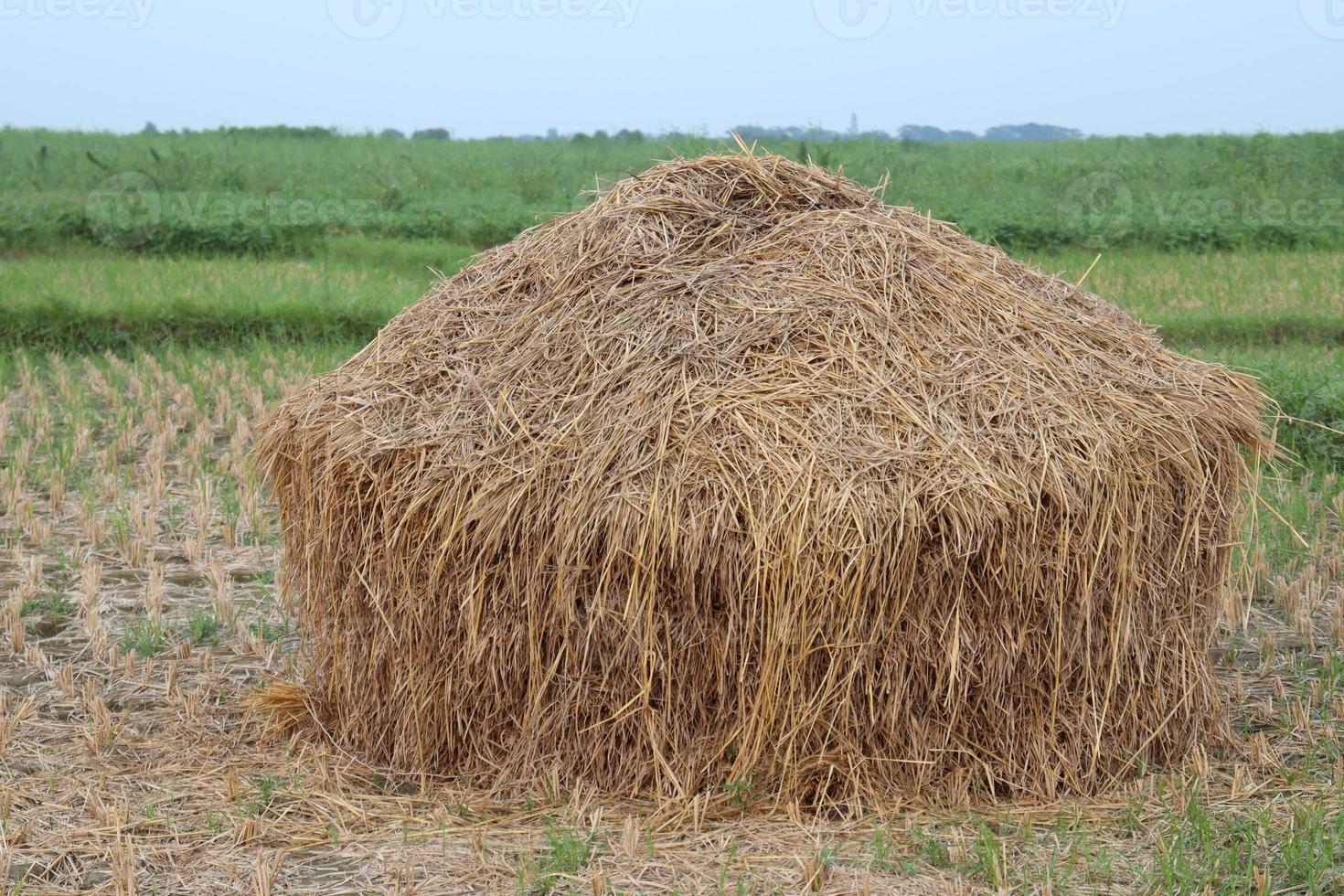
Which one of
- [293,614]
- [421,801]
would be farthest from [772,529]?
[293,614]

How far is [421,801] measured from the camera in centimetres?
323

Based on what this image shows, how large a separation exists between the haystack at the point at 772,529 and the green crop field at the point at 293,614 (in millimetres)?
173

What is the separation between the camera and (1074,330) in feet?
12.1

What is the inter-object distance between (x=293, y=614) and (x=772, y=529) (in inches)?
100

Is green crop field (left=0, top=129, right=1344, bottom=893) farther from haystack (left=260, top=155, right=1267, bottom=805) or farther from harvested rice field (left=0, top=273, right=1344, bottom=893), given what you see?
haystack (left=260, top=155, right=1267, bottom=805)

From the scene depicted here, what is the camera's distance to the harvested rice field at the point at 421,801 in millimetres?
2775

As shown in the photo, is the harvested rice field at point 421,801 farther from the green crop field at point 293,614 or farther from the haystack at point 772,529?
the haystack at point 772,529

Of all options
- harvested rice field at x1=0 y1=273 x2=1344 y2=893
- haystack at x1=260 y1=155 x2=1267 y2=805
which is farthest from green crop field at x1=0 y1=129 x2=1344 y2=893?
haystack at x1=260 y1=155 x2=1267 y2=805

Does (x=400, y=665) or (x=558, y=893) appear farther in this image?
(x=400, y=665)

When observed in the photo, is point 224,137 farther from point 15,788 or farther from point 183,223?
Answer: point 15,788

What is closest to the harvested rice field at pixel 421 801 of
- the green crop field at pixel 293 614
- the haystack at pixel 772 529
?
the green crop field at pixel 293 614

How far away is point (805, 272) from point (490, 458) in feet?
3.65

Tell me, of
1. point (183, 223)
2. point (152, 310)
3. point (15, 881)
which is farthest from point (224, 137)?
point (15, 881)

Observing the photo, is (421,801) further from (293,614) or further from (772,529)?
(293,614)
